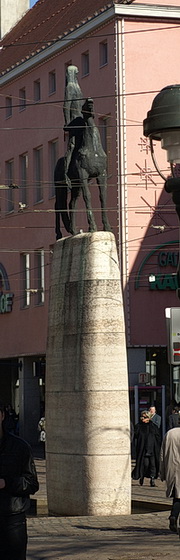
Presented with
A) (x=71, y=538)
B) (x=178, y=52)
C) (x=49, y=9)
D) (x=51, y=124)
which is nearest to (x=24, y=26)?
(x=49, y=9)

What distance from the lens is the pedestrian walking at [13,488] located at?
29.9ft

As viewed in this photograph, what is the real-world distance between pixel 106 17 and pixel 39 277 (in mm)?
9655

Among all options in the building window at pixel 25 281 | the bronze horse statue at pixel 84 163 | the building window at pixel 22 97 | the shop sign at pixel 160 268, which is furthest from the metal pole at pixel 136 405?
the bronze horse statue at pixel 84 163

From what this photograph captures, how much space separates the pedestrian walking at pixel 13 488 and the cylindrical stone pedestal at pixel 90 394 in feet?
37.5

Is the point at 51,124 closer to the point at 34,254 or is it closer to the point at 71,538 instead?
the point at 34,254

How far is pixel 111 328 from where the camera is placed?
2109cm

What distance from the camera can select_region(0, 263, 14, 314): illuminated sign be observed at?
167 ft

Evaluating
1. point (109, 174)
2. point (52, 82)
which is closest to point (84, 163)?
point (109, 174)

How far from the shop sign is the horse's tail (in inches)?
741

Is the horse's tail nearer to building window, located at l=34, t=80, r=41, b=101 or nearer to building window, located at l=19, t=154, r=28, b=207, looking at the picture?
building window, located at l=34, t=80, r=41, b=101

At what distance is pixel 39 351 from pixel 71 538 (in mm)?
31479

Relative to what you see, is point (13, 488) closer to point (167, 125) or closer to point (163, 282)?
point (167, 125)

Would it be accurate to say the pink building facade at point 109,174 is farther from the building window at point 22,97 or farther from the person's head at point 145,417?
the person's head at point 145,417

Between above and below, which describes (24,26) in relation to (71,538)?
above
